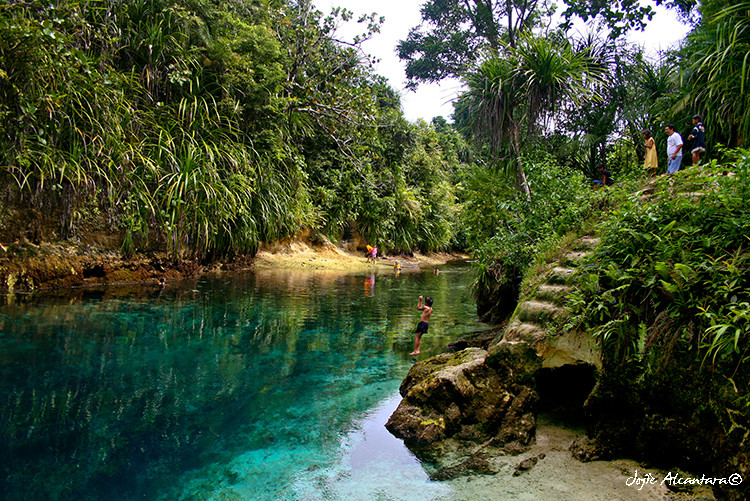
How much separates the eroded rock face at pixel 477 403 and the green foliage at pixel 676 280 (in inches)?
28.9

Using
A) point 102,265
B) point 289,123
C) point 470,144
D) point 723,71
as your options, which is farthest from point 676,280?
point 289,123

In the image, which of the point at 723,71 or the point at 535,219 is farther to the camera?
the point at 723,71

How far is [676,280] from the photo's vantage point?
3.06 m

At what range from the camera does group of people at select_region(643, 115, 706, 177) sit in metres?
7.09

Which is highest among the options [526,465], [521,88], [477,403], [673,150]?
[521,88]

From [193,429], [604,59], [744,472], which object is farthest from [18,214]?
[604,59]

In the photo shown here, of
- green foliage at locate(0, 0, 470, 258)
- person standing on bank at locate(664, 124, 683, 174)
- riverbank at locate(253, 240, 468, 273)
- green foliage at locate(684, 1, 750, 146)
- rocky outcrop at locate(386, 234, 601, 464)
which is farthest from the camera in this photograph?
riverbank at locate(253, 240, 468, 273)

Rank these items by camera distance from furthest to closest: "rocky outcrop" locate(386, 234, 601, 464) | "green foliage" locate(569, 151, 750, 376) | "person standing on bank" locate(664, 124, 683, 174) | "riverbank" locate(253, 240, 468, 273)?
"riverbank" locate(253, 240, 468, 273)
"person standing on bank" locate(664, 124, 683, 174)
"rocky outcrop" locate(386, 234, 601, 464)
"green foliage" locate(569, 151, 750, 376)

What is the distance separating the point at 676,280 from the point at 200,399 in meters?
4.27

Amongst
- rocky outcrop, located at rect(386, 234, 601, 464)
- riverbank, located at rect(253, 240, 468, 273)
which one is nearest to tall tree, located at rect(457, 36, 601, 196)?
rocky outcrop, located at rect(386, 234, 601, 464)

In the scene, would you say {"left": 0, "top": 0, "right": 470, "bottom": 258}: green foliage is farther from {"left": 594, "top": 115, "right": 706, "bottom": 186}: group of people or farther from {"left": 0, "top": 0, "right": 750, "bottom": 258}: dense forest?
{"left": 594, "top": 115, "right": 706, "bottom": 186}: group of people

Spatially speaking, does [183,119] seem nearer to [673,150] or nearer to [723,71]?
[673,150]

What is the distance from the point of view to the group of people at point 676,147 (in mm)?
7094

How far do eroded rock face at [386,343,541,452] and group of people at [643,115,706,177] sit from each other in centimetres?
465
